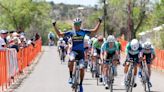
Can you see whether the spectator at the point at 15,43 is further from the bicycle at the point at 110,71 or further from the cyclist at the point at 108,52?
the bicycle at the point at 110,71

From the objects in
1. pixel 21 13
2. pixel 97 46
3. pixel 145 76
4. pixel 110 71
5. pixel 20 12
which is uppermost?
pixel 20 12

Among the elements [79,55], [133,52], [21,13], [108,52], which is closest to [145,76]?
[108,52]

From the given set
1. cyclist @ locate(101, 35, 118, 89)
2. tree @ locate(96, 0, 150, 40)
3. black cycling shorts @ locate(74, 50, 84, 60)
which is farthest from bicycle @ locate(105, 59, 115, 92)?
tree @ locate(96, 0, 150, 40)

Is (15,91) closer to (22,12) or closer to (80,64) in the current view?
(80,64)

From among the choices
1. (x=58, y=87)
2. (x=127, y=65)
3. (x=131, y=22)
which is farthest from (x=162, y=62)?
(x=131, y=22)

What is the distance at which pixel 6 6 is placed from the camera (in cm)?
9881

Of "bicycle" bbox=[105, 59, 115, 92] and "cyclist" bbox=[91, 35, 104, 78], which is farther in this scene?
"cyclist" bbox=[91, 35, 104, 78]

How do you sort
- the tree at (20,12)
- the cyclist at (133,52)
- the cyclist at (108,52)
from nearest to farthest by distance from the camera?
1. the cyclist at (133,52)
2. the cyclist at (108,52)
3. the tree at (20,12)

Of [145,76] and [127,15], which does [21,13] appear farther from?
[145,76]

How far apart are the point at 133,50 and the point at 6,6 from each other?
8194cm

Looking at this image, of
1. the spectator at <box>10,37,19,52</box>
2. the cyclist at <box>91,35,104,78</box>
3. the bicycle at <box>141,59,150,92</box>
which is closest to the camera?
the bicycle at <box>141,59,150,92</box>

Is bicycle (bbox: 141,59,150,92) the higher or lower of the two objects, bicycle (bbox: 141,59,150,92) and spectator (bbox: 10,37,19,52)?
the lower

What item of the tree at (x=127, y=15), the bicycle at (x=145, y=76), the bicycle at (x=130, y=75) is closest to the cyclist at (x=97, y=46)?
the bicycle at (x=145, y=76)

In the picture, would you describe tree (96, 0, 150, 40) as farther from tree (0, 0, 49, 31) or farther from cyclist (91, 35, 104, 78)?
cyclist (91, 35, 104, 78)
